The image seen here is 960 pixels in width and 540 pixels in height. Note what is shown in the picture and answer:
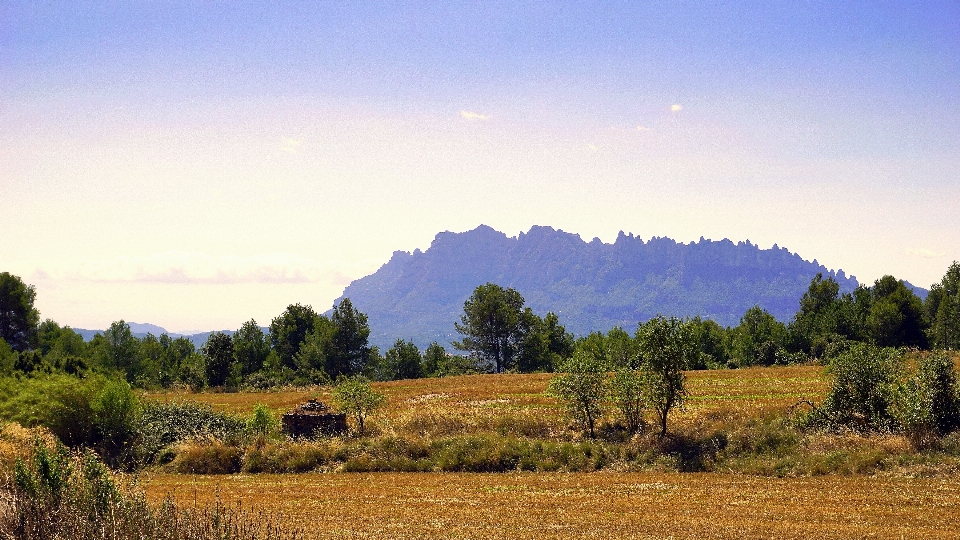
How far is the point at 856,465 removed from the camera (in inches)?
1153

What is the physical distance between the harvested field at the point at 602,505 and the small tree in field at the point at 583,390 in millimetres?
7980

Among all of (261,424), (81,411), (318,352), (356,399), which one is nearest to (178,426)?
(81,411)

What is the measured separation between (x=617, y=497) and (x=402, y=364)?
3293 inches

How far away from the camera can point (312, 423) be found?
42.1 metres

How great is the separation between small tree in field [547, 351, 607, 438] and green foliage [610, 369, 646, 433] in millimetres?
958

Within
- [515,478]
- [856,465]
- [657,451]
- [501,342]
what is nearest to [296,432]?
[515,478]

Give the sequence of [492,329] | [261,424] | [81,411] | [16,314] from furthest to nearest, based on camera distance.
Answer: [492,329] < [16,314] < [261,424] < [81,411]

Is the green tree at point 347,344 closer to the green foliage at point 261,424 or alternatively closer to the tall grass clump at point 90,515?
the green foliage at point 261,424

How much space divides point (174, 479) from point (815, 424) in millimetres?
32533

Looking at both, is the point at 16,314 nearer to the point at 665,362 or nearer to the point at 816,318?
the point at 665,362

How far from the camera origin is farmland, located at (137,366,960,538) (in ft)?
67.4

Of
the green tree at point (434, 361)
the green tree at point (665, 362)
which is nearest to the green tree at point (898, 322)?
the green tree at point (434, 361)

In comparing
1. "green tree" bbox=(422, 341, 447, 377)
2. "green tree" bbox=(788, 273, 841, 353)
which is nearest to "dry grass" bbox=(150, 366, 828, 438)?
"green tree" bbox=(422, 341, 447, 377)

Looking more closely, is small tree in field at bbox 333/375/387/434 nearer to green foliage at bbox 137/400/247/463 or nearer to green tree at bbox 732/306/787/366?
green foliage at bbox 137/400/247/463
